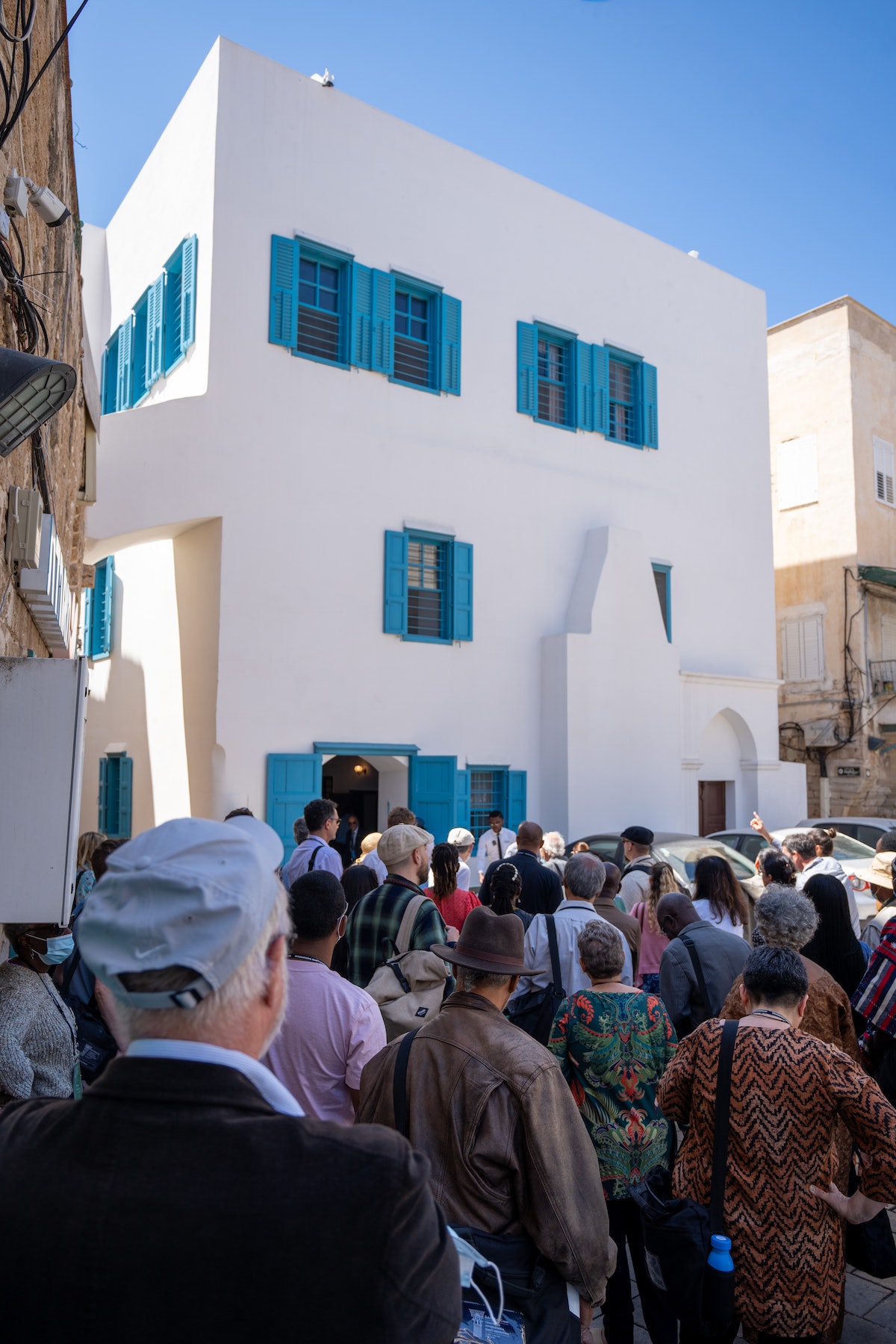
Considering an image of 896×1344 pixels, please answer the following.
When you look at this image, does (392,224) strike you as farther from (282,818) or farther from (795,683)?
(795,683)

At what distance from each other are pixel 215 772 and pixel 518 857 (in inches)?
215

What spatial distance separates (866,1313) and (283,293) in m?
11.8

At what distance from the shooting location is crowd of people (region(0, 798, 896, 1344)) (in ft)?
4.02

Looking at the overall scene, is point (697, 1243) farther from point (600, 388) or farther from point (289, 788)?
point (600, 388)

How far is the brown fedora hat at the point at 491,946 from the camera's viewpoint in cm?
286

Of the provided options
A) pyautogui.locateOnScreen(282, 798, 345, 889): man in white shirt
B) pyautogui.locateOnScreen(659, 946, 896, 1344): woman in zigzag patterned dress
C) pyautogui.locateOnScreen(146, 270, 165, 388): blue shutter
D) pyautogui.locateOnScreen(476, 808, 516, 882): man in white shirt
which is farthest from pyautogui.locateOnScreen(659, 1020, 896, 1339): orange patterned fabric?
pyautogui.locateOnScreen(146, 270, 165, 388): blue shutter

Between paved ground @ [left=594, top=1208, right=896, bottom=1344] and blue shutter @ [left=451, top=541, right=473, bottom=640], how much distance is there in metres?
9.77

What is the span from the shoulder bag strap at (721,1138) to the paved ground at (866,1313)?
48.5 inches

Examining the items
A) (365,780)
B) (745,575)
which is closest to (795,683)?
(745,575)

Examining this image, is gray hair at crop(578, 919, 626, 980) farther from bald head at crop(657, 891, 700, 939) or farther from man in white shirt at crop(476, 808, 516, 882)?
man in white shirt at crop(476, 808, 516, 882)

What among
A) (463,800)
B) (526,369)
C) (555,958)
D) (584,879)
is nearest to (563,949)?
(555,958)

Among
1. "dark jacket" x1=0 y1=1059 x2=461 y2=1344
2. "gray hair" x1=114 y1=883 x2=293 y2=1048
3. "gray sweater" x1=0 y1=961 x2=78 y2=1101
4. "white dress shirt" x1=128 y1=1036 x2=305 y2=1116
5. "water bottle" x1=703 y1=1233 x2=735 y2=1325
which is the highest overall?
"gray hair" x1=114 y1=883 x2=293 y2=1048

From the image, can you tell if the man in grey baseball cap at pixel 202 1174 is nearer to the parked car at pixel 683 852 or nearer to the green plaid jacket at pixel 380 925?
the green plaid jacket at pixel 380 925

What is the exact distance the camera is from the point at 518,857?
6.91 m
